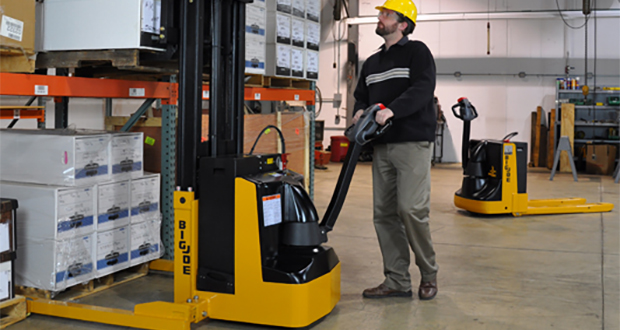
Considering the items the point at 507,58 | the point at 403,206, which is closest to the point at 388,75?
the point at 403,206

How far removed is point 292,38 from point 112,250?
3.22m

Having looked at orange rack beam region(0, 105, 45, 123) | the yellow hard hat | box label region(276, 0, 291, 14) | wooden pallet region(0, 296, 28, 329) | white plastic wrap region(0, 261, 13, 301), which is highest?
box label region(276, 0, 291, 14)

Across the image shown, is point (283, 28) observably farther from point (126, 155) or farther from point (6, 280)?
point (6, 280)

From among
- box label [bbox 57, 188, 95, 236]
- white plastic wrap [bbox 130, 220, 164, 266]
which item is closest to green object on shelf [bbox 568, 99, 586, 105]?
white plastic wrap [bbox 130, 220, 164, 266]

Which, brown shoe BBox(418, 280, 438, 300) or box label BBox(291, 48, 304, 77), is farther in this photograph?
box label BBox(291, 48, 304, 77)

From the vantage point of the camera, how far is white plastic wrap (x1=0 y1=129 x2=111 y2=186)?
391 centimetres

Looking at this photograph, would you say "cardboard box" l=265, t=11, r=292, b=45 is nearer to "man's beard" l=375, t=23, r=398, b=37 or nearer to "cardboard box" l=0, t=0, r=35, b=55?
"man's beard" l=375, t=23, r=398, b=37

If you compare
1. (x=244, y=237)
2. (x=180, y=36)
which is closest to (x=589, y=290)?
(x=244, y=237)

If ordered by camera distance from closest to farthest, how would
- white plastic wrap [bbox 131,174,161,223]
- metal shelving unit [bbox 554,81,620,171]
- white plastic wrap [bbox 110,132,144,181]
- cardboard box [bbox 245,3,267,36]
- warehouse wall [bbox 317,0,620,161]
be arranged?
1. white plastic wrap [bbox 110,132,144,181]
2. white plastic wrap [bbox 131,174,161,223]
3. cardboard box [bbox 245,3,267,36]
4. metal shelving unit [bbox 554,81,620,171]
5. warehouse wall [bbox 317,0,620,161]

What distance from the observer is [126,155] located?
14.3ft

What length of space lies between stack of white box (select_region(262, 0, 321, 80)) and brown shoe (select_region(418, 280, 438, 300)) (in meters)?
3.03

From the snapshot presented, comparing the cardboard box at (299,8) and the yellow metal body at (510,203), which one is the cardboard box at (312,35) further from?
the yellow metal body at (510,203)

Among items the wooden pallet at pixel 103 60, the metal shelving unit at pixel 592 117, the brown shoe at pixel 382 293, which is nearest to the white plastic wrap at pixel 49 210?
the wooden pallet at pixel 103 60

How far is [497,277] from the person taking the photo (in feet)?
15.8
